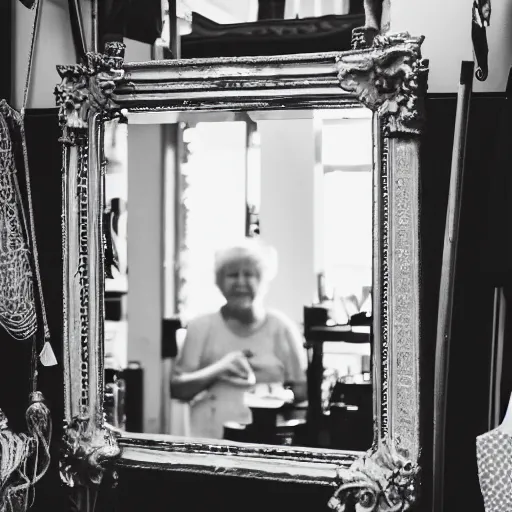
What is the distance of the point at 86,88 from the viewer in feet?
4.27

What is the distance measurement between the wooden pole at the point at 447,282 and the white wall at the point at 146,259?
467mm

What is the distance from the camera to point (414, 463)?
118 centimetres

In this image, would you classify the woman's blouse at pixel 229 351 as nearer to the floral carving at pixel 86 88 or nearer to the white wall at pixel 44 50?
the floral carving at pixel 86 88

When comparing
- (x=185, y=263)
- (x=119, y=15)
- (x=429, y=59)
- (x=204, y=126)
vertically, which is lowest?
(x=185, y=263)

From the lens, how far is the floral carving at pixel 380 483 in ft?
3.86

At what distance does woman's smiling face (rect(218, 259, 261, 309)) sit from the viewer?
1.25m

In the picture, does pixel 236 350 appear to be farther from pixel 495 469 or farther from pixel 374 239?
pixel 495 469

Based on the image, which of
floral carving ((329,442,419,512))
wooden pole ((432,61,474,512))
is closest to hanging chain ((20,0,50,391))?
floral carving ((329,442,419,512))

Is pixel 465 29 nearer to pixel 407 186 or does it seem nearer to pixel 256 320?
pixel 407 186

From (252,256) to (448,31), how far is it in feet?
1.59

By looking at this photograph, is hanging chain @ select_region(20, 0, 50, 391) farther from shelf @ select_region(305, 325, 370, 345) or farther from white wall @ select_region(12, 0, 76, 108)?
shelf @ select_region(305, 325, 370, 345)

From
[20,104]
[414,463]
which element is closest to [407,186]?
[414,463]

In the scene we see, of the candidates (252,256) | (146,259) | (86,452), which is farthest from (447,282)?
(86,452)

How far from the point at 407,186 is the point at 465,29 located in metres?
0.28
